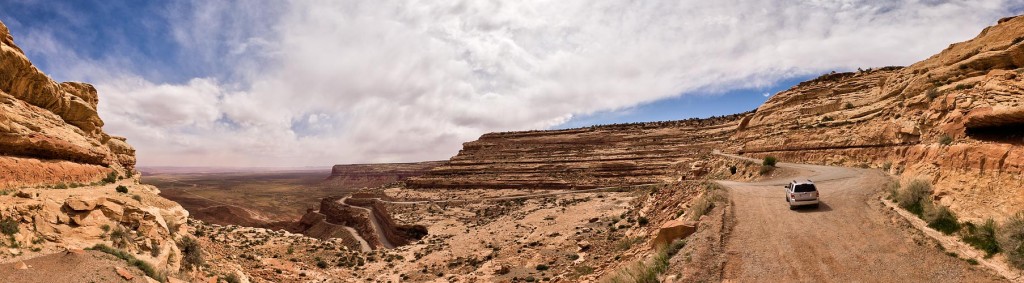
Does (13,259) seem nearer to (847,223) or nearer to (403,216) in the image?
(847,223)

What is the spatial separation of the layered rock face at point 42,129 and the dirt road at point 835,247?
18.7 m

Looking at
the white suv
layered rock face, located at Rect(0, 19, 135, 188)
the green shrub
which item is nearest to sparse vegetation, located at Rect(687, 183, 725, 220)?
the white suv

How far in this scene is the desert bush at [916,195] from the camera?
10516 millimetres

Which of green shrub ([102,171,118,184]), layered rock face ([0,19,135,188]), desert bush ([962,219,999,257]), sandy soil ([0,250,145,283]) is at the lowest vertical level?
desert bush ([962,219,999,257])

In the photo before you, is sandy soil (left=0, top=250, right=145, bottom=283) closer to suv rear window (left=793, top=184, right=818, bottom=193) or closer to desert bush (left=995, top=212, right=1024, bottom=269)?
desert bush (left=995, top=212, right=1024, bottom=269)

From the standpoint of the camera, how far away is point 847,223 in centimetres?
1076

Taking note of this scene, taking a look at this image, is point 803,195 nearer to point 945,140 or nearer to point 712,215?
point 712,215

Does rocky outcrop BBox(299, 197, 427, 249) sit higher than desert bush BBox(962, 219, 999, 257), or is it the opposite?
desert bush BBox(962, 219, 999, 257)

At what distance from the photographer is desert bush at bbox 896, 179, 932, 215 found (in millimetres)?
10516

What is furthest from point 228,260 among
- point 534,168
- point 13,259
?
point 534,168

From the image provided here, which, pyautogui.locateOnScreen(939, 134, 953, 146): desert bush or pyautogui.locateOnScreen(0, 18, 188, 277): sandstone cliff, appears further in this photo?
pyautogui.locateOnScreen(939, 134, 953, 146): desert bush

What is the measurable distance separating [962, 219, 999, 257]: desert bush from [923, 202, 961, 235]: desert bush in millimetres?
349

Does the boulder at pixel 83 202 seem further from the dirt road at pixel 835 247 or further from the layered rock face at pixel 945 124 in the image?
the layered rock face at pixel 945 124

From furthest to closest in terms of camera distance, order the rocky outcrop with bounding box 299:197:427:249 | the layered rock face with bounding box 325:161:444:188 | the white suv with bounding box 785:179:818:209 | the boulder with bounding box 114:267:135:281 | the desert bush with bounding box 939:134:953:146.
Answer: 1. the layered rock face with bounding box 325:161:444:188
2. the rocky outcrop with bounding box 299:197:427:249
3. the white suv with bounding box 785:179:818:209
4. the desert bush with bounding box 939:134:953:146
5. the boulder with bounding box 114:267:135:281
